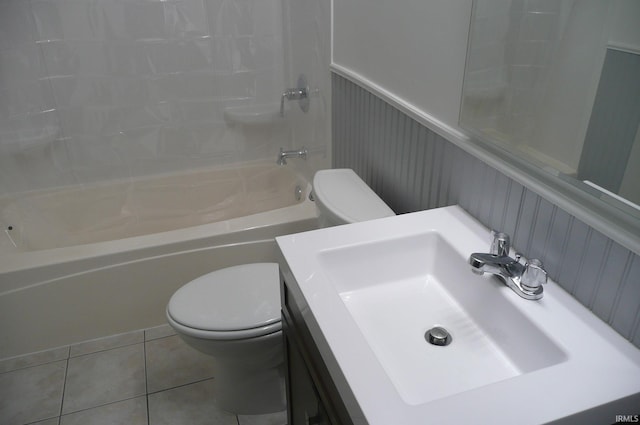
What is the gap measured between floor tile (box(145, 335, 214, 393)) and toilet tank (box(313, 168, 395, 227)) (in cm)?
78

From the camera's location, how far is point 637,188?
796 millimetres

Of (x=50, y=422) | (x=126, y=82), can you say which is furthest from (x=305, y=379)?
(x=126, y=82)

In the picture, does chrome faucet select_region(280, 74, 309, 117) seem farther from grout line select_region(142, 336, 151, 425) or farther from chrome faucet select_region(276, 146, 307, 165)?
grout line select_region(142, 336, 151, 425)

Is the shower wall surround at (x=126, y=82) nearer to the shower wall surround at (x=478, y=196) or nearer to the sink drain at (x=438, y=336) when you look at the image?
the shower wall surround at (x=478, y=196)

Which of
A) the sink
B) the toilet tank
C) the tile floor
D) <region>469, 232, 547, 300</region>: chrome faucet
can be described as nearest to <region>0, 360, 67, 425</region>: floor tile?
the tile floor

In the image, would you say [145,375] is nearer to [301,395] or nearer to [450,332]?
[301,395]

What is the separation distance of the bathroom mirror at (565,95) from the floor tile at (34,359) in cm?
179

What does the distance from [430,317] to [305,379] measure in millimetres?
311

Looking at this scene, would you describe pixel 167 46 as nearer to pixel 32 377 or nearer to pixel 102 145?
pixel 102 145

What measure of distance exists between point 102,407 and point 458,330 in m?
1.36

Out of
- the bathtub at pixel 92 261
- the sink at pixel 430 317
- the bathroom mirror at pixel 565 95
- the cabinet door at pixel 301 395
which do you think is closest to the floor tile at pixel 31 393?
the bathtub at pixel 92 261

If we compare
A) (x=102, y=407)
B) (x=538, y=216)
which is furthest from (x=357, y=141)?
(x=102, y=407)

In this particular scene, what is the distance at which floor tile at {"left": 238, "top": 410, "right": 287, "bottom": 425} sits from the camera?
5.65 ft

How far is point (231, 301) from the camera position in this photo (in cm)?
160
